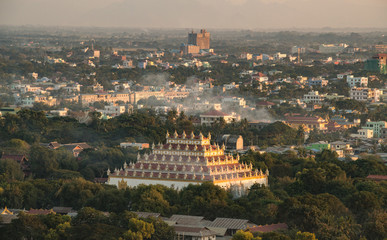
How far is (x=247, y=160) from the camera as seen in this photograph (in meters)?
50.1

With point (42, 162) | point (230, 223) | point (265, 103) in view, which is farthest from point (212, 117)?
point (230, 223)

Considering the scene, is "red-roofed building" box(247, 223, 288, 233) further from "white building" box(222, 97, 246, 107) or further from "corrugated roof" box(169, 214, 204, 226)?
"white building" box(222, 97, 246, 107)

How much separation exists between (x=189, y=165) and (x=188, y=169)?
37cm

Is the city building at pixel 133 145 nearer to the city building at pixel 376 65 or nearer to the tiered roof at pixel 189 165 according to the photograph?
the tiered roof at pixel 189 165

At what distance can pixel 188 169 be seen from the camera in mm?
44906

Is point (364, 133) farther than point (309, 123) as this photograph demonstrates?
No

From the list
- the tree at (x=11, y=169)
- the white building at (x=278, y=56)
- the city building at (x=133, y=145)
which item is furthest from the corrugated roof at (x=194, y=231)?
the white building at (x=278, y=56)

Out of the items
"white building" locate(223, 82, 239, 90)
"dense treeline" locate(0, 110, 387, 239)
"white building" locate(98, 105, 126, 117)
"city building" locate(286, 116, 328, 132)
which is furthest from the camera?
"white building" locate(223, 82, 239, 90)

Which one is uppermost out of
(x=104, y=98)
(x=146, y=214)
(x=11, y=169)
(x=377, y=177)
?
(x=146, y=214)

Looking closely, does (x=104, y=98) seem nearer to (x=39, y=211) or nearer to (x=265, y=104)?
(x=265, y=104)

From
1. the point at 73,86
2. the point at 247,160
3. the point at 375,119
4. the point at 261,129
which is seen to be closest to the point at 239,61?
→ the point at 73,86

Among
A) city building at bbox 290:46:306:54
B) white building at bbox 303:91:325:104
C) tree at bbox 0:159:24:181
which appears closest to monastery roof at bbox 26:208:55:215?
tree at bbox 0:159:24:181

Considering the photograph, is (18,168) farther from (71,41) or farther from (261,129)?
(71,41)

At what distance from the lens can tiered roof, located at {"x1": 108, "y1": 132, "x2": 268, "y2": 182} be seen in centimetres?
4462
